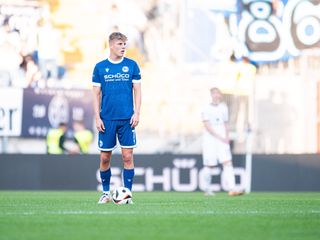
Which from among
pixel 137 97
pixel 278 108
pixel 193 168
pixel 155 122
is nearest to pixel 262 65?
pixel 278 108

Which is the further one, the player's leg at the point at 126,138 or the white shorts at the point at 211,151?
the white shorts at the point at 211,151

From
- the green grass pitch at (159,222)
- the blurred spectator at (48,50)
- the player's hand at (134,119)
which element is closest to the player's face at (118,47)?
the player's hand at (134,119)

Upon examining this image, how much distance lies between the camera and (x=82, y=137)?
26297 mm

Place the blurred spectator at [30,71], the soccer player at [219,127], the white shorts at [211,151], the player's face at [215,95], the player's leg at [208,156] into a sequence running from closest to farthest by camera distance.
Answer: the player's face at [215,95], the soccer player at [219,127], the white shorts at [211,151], the player's leg at [208,156], the blurred spectator at [30,71]

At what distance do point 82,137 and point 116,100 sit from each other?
13.9 m

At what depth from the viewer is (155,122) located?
1056 inches

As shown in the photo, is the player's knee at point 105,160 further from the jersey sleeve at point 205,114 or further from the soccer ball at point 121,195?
the jersey sleeve at point 205,114

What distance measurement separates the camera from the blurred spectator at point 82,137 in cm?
2617

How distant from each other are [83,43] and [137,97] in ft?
48.9

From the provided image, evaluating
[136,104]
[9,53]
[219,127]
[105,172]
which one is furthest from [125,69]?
[9,53]

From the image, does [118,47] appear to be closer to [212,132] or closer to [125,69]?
[125,69]

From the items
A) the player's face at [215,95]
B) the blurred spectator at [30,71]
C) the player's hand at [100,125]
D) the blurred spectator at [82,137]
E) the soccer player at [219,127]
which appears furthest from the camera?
the blurred spectator at [30,71]

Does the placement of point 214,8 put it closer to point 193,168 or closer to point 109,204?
point 193,168

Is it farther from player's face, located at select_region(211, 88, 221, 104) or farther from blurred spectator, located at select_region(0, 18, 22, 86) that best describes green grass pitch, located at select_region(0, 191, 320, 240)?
blurred spectator, located at select_region(0, 18, 22, 86)
